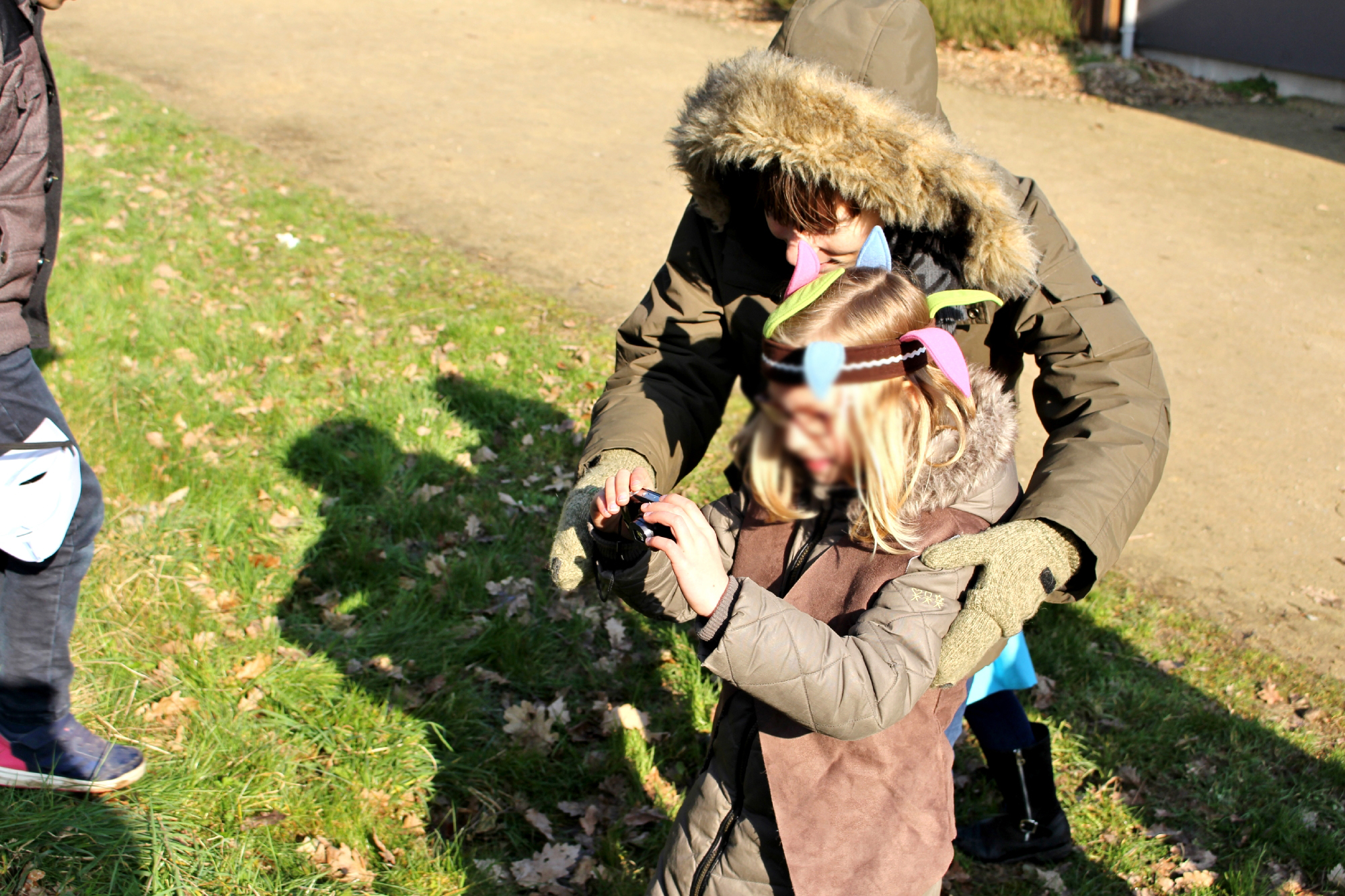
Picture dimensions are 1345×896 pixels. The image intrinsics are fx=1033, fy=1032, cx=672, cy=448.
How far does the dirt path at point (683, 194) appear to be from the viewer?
15.6 feet

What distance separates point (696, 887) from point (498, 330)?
439cm

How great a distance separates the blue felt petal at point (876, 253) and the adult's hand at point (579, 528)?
61cm

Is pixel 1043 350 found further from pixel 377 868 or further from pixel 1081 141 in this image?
pixel 1081 141

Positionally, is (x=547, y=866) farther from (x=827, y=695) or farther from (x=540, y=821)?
(x=827, y=695)

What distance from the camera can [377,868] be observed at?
294 cm

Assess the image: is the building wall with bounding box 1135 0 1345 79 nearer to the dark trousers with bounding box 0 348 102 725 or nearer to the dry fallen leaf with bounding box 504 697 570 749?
the dry fallen leaf with bounding box 504 697 570 749

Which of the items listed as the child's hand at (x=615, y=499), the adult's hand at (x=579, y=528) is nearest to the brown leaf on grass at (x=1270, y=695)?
the adult's hand at (x=579, y=528)

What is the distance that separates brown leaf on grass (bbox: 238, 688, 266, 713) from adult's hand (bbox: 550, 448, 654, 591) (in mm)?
1606

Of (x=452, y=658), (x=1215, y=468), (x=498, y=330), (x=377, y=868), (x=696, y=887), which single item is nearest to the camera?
(x=696, y=887)

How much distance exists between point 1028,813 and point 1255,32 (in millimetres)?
11384

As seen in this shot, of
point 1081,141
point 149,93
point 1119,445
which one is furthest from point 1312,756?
point 149,93

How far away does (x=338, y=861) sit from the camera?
2926 millimetres

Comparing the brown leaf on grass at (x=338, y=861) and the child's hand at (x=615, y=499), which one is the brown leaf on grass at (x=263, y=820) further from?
the child's hand at (x=615, y=499)

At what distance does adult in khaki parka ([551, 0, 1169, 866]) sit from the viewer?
7.02 ft
